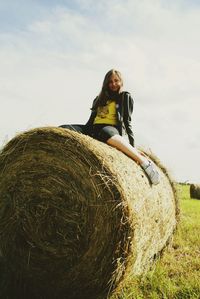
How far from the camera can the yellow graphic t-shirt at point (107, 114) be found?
625 centimetres

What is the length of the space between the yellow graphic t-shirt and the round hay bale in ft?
3.16

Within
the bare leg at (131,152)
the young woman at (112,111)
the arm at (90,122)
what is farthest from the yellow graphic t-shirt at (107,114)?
the bare leg at (131,152)

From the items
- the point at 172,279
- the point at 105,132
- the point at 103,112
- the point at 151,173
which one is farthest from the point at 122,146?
the point at 172,279

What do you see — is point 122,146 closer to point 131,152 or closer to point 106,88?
point 131,152

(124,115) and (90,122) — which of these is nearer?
(124,115)

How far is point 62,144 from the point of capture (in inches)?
198

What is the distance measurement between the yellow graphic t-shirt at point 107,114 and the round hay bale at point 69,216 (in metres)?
0.96

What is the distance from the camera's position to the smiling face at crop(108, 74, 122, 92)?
20.7ft

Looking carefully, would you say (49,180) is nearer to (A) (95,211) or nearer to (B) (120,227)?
(A) (95,211)

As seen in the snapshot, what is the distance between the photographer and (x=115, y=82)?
6297mm

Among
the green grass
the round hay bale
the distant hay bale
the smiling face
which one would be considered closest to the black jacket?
the smiling face

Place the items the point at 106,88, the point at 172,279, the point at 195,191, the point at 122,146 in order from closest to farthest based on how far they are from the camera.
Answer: the point at 172,279, the point at 122,146, the point at 106,88, the point at 195,191

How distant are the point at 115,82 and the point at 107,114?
0.45m

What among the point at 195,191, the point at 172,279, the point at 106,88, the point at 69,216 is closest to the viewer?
the point at 69,216
